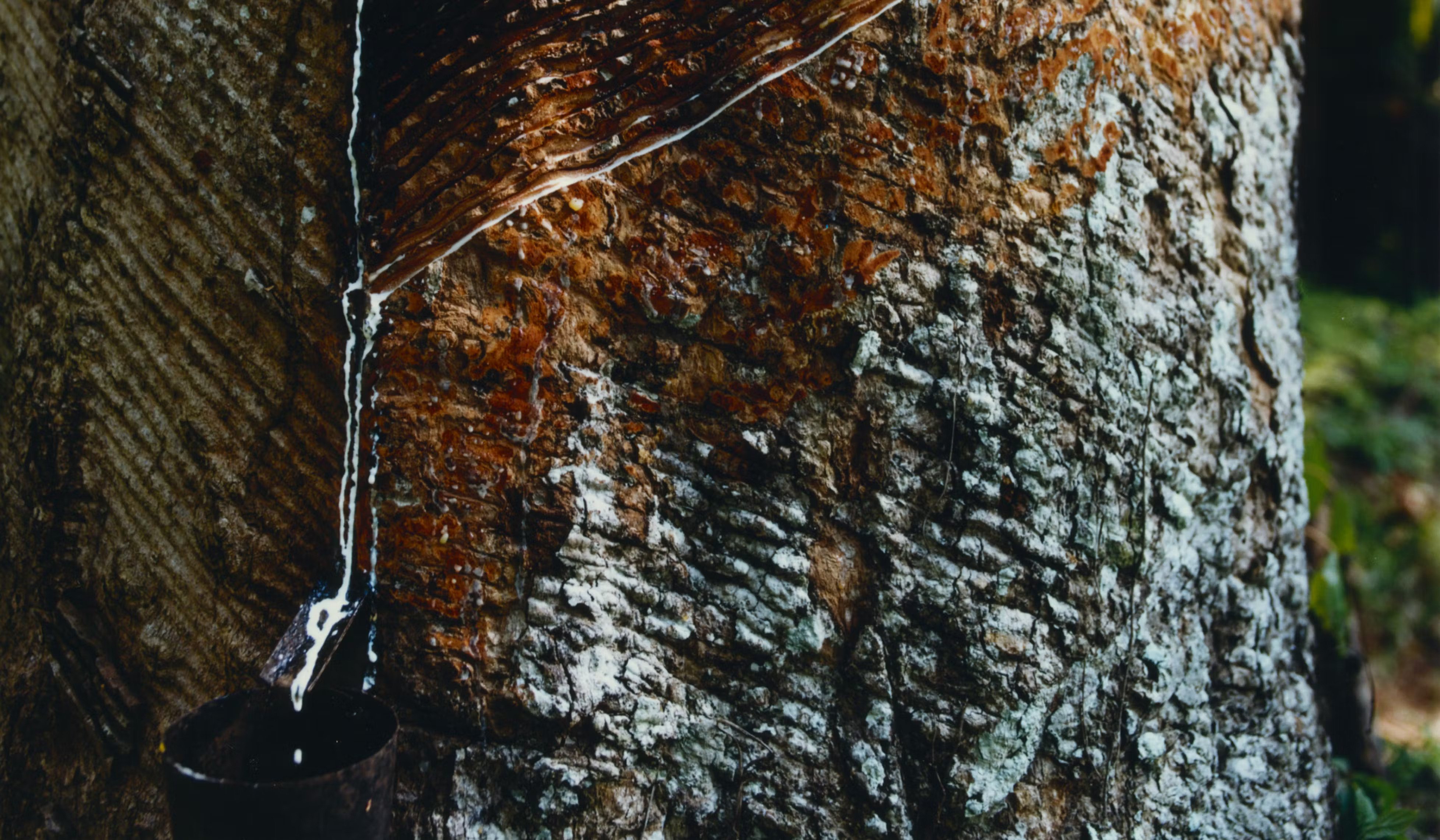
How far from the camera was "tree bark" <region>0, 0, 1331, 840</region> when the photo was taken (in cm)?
169

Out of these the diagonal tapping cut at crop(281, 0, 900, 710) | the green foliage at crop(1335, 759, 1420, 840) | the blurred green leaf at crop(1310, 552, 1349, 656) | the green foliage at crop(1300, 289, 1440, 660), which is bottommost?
the green foliage at crop(1300, 289, 1440, 660)

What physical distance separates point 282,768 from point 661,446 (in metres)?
0.88

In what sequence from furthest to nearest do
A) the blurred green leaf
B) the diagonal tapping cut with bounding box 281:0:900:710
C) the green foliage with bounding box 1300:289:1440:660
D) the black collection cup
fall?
the green foliage with bounding box 1300:289:1440:660, the blurred green leaf, the diagonal tapping cut with bounding box 281:0:900:710, the black collection cup

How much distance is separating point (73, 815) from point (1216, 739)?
236 cm

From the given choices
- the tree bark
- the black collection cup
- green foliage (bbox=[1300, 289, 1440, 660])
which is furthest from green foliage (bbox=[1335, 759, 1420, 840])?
the black collection cup

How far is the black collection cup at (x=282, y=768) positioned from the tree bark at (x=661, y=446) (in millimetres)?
110

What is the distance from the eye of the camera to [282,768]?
1.68 metres

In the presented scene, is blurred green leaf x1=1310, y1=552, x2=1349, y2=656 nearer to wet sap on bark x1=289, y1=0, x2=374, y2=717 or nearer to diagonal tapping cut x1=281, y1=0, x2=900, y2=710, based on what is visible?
diagonal tapping cut x1=281, y1=0, x2=900, y2=710

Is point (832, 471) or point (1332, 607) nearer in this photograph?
point (832, 471)

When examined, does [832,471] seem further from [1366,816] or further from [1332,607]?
[1332,607]

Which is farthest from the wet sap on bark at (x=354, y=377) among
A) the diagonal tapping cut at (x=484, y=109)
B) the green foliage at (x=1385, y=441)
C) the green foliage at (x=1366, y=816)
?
the green foliage at (x=1385, y=441)

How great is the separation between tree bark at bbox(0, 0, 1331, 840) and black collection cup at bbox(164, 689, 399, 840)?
11 centimetres

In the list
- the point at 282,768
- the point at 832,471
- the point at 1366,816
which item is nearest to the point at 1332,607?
the point at 1366,816

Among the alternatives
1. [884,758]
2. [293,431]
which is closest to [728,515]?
[884,758]
